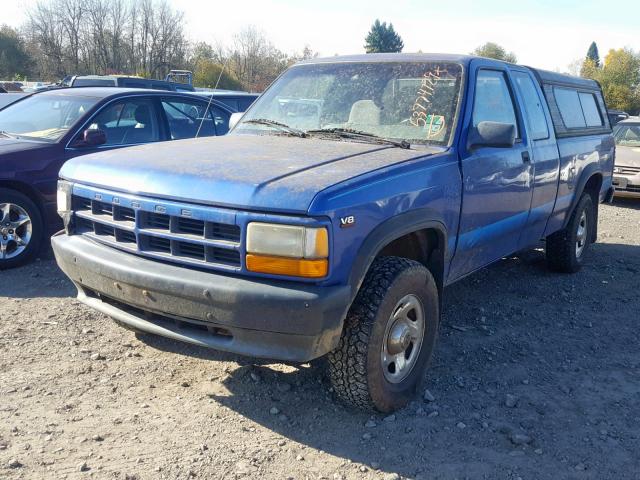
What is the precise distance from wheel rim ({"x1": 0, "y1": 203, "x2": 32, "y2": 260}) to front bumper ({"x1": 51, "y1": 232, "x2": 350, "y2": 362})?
287cm

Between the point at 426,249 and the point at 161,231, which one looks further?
the point at 426,249

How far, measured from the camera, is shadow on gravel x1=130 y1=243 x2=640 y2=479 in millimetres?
3020

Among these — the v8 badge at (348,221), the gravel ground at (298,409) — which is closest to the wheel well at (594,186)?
the gravel ground at (298,409)

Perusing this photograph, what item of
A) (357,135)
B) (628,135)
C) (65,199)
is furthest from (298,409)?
(628,135)

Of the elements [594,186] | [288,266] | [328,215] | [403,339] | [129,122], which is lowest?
[403,339]

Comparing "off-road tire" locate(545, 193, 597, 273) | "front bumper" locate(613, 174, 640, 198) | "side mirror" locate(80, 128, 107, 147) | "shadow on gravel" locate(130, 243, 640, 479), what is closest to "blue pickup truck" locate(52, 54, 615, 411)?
"shadow on gravel" locate(130, 243, 640, 479)

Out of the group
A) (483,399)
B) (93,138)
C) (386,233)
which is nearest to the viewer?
(386,233)

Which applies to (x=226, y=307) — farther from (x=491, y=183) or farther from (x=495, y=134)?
(x=491, y=183)

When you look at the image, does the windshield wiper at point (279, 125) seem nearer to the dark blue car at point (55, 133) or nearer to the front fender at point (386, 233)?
the front fender at point (386, 233)

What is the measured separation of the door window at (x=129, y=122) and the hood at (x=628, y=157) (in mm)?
7923

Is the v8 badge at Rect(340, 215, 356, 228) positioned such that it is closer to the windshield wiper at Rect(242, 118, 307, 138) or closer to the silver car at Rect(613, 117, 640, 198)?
the windshield wiper at Rect(242, 118, 307, 138)

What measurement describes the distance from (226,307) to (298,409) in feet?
3.02

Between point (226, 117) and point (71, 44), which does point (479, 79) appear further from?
point (71, 44)

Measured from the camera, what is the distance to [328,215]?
8.99 feet
